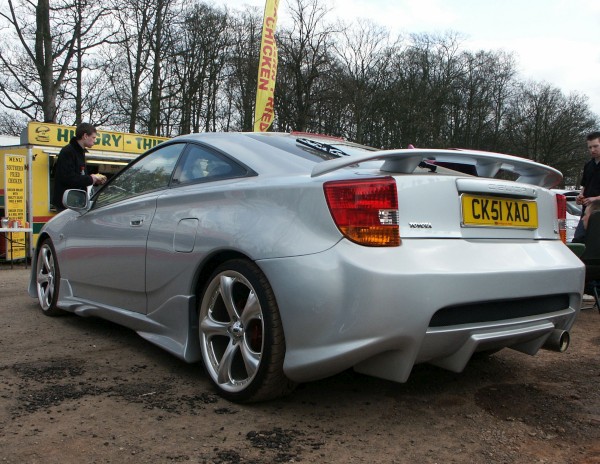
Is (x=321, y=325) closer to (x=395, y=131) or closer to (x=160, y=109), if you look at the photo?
(x=160, y=109)

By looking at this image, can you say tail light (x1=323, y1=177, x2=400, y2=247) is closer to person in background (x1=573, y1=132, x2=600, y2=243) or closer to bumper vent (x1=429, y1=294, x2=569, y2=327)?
bumper vent (x1=429, y1=294, x2=569, y2=327)

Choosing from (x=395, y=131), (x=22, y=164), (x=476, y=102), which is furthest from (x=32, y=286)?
(x=476, y=102)

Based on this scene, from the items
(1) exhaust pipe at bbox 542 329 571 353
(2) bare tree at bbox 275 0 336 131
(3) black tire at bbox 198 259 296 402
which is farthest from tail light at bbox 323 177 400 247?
(2) bare tree at bbox 275 0 336 131

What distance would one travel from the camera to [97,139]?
1146 cm

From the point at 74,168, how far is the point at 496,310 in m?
4.41

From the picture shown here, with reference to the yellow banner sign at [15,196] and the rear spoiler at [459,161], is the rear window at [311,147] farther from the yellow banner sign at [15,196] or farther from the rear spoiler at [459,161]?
the yellow banner sign at [15,196]

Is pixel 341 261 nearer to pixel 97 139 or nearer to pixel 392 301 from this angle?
pixel 392 301

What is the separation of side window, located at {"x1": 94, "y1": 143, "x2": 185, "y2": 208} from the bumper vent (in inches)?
72.7

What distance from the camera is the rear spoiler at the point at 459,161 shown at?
234 cm

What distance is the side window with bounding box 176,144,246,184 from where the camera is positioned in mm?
2943

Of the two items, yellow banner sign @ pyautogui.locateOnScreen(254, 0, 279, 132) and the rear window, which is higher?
yellow banner sign @ pyautogui.locateOnScreen(254, 0, 279, 132)

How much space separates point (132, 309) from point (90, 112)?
23.8 m

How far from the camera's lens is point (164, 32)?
1060 inches

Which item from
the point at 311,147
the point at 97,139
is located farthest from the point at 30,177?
the point at 311,147
